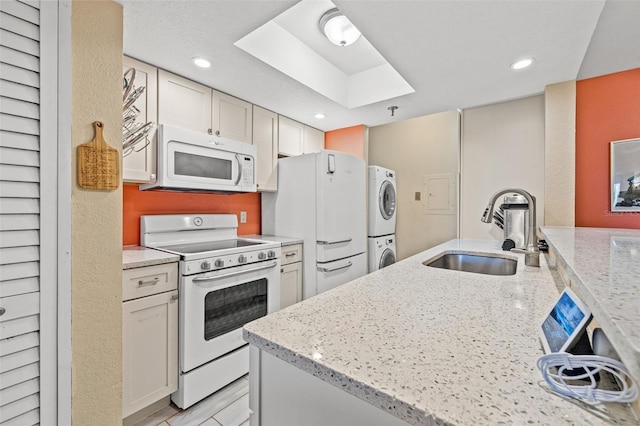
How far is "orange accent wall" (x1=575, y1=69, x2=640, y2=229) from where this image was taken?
2.21 meters

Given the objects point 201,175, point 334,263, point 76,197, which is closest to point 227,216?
point 201,175

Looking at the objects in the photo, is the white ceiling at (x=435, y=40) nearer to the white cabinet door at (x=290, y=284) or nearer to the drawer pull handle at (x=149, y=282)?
the drawer pull handle at (x=149, y=282)

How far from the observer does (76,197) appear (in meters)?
1.20

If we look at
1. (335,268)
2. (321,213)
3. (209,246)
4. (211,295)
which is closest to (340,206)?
(321,213)

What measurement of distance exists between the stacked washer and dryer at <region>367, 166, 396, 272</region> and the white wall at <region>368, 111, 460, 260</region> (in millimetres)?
212

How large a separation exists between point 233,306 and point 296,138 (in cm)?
201

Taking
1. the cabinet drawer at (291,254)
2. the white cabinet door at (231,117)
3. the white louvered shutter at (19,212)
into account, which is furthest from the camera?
the cabinet drawer at (291,254)

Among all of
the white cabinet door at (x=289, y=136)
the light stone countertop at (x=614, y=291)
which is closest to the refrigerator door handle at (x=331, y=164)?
the white cabinet door at (x=289, y=136)

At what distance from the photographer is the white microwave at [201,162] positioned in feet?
6.57

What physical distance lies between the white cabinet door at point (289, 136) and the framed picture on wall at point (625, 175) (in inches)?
111

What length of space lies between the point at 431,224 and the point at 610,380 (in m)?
3.09

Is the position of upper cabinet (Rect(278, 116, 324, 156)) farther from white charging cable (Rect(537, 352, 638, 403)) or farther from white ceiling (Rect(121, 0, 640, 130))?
white charging cable (Rect(537, 352, 638, 403))

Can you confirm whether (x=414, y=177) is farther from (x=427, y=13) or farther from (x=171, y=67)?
(x=171, y=67)

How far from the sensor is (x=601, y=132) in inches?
90.5
